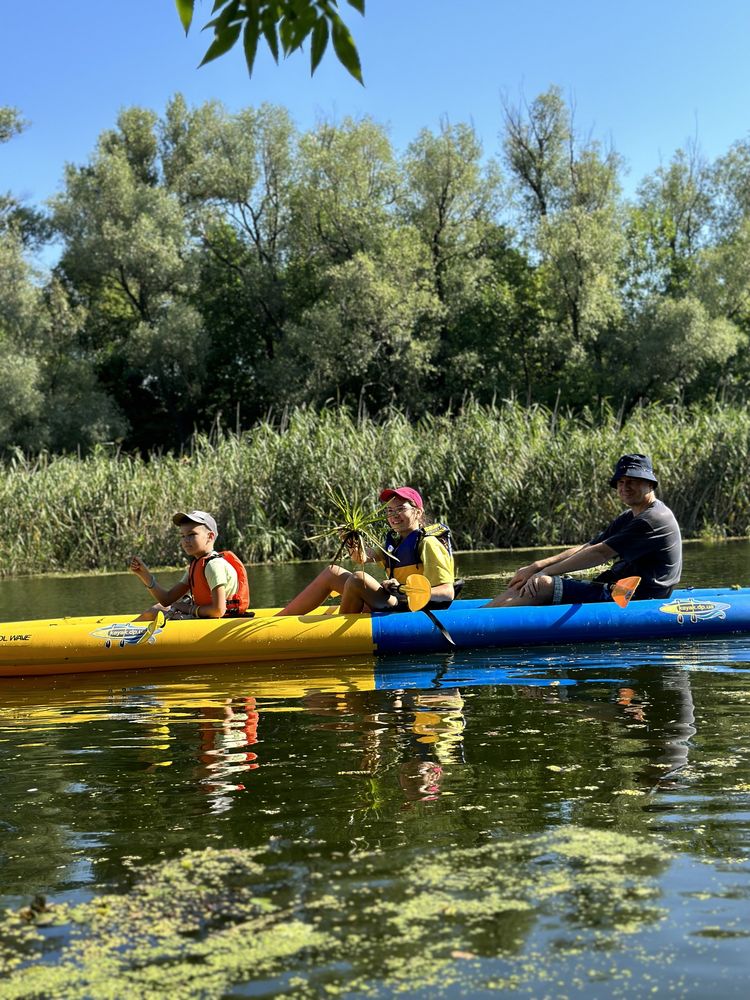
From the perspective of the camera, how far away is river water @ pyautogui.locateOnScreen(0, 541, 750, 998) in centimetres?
265

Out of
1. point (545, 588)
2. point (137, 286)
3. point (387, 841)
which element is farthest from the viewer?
point (137, 286)

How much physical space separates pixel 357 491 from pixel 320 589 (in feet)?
23.3

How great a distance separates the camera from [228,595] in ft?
23.2

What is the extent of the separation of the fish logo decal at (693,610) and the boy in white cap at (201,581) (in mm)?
2533

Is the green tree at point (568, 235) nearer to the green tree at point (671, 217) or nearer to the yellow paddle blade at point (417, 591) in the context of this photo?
the green tree at point (671, 217)

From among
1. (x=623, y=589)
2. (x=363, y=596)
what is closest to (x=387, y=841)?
(x=623, y=589)

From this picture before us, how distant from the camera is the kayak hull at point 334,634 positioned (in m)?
6.97

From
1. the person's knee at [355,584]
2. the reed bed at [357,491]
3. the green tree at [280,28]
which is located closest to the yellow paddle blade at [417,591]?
the person's knee at [355,584]

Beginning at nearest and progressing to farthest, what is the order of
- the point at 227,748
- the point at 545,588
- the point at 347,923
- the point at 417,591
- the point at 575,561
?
1. the point at 347,923
2. the point at 227,748
3. the point at 417,591
4. the point at 575,561
5. the point at 545,588

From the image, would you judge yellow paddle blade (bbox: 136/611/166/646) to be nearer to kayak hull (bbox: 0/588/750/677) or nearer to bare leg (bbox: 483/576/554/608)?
kayak hull (bbox: 0/588/750/677)

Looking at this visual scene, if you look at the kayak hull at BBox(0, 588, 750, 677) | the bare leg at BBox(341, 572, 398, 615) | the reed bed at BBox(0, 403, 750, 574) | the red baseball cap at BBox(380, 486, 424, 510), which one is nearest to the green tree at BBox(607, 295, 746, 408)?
the reed bed at BBox(0, 403, 750, 574)

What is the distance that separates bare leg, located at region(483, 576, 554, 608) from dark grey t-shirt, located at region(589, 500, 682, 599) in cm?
33

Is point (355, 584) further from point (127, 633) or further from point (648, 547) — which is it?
point (648, 547)

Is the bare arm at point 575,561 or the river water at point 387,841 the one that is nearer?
the river water at point 387,841
